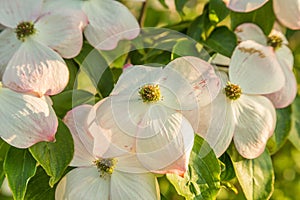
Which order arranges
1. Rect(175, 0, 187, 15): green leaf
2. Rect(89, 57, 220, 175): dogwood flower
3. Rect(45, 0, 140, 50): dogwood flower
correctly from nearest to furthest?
Rect(89, 57, 220, 175): dogwood flower → Rect(45, 0, 140, 50): dogwood flower → Rect(175, 0, 187, 15): green leaf

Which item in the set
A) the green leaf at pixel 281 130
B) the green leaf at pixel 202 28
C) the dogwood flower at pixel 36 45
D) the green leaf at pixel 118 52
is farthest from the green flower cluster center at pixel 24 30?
the green leaf at pixel 281 130

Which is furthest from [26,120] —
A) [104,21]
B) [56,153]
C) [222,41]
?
[222,41]

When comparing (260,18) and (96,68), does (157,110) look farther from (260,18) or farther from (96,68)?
(260,18)

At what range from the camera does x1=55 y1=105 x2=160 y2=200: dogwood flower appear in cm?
70

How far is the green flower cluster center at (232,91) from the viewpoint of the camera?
0.77 metres

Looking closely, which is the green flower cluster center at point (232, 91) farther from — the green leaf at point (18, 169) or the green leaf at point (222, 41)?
the green leaf at point (18, 169)

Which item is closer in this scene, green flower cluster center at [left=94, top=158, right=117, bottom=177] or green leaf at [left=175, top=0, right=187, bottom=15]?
green flower cluster center at [left=94, top=158, right=117, bottom=177]

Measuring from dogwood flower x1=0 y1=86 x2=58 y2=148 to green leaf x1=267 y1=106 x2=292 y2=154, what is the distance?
0.97 ft

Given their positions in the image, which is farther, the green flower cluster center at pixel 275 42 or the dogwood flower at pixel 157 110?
the green flower cluster center at pixel 275 42

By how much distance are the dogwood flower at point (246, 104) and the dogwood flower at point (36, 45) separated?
0.54 ft

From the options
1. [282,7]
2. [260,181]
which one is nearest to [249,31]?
[282,7]

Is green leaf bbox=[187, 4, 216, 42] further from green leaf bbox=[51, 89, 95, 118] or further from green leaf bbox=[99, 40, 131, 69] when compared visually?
green leaf bbox=[51, 89, 95, 118]

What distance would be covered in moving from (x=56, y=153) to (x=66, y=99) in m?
0.08

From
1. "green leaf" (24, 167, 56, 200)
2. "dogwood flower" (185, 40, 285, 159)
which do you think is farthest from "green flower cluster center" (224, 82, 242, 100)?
"green leaf" (24, 167, 56, 200)
